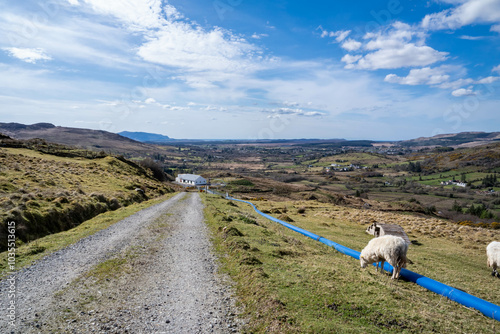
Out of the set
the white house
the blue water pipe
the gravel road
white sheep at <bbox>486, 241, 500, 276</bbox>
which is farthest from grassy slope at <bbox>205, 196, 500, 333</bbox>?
the white house

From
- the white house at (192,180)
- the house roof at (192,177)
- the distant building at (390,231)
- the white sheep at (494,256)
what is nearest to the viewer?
the white sheep at (494,256)

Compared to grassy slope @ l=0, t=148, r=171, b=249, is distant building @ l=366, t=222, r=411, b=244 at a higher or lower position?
lower

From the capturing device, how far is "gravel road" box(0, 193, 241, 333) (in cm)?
785

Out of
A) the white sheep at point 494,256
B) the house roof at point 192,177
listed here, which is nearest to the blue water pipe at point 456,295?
the white sheep at point 494,256

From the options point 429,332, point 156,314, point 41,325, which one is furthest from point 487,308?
point 41,325

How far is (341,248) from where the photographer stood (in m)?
18.8

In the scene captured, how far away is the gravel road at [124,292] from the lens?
785 centimetres

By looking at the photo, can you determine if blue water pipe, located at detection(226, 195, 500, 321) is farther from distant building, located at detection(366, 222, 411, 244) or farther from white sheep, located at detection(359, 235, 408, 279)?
distant building, located at detection(366, 222, 411, 244)

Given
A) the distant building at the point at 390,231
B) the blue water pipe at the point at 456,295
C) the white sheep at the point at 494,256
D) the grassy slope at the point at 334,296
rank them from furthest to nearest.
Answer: the distant building at the point at 390,231 → the white sheep at the point at 494,256 → the blue water pipe at the point at 456,295 → the grassy slope at the point at 334,296

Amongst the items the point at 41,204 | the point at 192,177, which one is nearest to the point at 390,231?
the point at 41,204

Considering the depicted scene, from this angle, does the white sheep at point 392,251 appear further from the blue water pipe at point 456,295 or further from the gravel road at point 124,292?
the gravel road at point 124,292

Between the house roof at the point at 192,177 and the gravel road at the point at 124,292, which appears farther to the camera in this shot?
the house roof at the point at 192,177

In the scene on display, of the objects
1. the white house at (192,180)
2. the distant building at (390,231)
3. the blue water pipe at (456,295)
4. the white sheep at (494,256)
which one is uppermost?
the blue water pipe at (456,295)

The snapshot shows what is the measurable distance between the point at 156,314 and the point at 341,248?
47.3 ft
